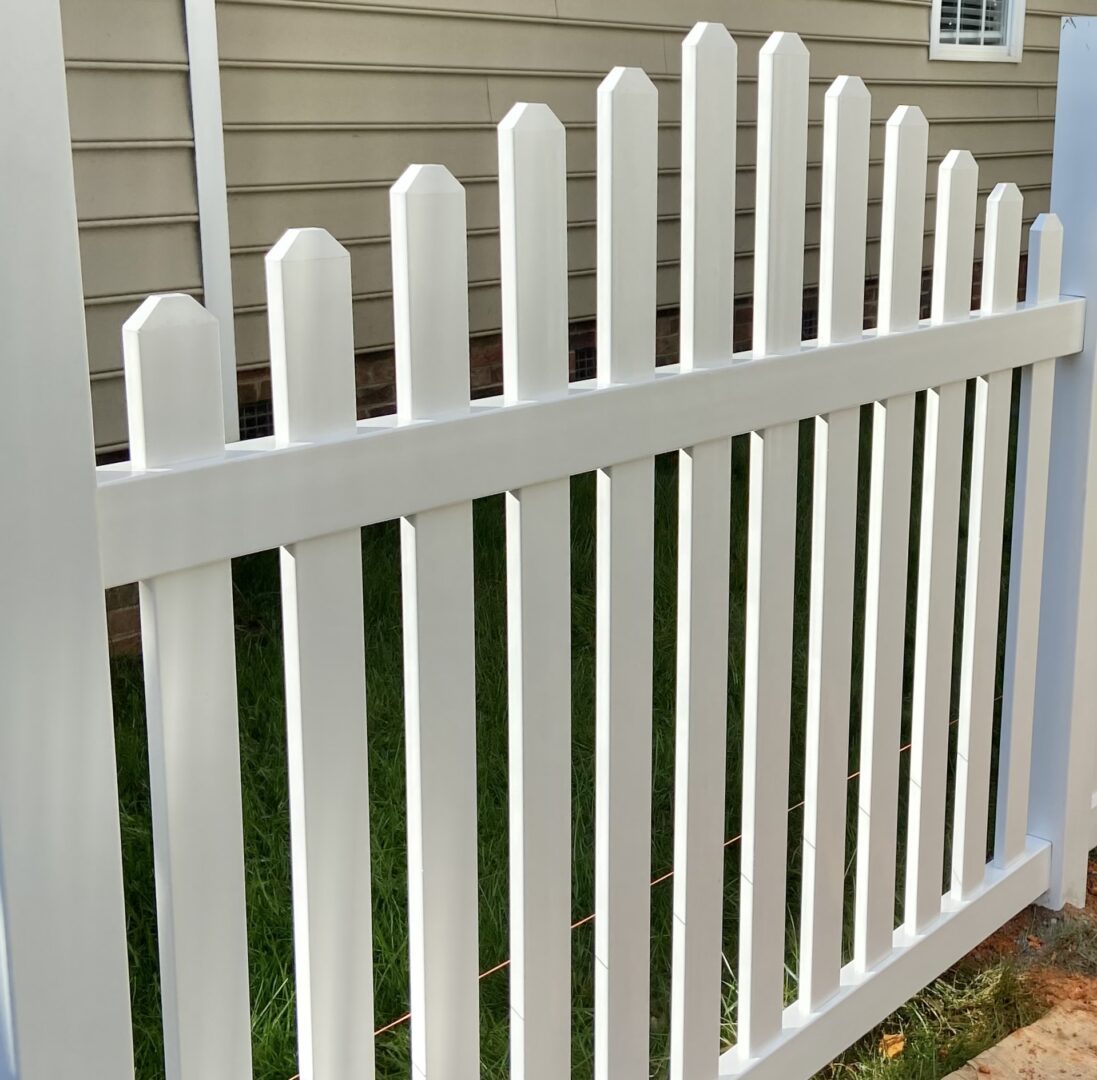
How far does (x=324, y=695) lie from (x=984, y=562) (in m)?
1.50

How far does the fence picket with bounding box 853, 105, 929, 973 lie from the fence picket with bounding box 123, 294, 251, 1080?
1.11 m

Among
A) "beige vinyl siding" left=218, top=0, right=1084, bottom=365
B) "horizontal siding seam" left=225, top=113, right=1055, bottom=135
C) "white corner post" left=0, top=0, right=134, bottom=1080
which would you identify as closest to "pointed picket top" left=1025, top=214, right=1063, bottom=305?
"white corner post" left=0, top=0, right=134, bottom=1080

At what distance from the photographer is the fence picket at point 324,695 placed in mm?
1281

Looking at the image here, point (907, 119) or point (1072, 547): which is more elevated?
point (907, 119)

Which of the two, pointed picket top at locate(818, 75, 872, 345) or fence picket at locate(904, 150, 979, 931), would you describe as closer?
pointed picket top at locate(818, 75, 872, 345)

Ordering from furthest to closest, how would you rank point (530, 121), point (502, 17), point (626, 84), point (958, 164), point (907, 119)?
1. point (502, 17)
2. point (958, 164)
3. point (907, 119)
4. point (626, 84)
5. point (530, 121)

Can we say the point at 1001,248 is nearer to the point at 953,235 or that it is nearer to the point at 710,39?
the point at 953,235

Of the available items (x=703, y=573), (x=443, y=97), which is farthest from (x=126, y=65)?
(x=703, y=573)

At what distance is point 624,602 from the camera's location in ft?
5.61

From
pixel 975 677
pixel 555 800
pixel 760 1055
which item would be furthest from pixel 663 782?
pixel 555 800

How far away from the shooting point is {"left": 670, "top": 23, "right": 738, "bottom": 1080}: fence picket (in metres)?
1.71

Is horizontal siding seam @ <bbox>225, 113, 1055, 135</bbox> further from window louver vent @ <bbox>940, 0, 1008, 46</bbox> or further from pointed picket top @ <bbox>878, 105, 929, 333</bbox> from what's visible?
window louver vent @ <bbox>940, 0, 1008, 46</bbox>

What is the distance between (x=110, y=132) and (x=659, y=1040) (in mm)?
3020

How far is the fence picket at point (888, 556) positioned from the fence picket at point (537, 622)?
0.66 meters
